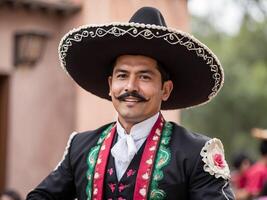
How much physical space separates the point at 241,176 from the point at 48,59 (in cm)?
402

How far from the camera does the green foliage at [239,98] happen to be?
78.9ft

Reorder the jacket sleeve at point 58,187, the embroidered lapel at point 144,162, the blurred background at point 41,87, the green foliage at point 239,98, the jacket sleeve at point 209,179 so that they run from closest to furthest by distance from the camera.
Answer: the jacket sleeve at point 209,179
the embroidered lapel at point 144,162
the jacket sleeve at point 58,187
the blurred background at point 41,87
the green foliage at point 239,98

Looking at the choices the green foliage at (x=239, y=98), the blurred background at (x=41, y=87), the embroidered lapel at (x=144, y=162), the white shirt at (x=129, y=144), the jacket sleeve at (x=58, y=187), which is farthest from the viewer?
the green foliage at (x=239, y=98)

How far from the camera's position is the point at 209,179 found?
326 centimetres

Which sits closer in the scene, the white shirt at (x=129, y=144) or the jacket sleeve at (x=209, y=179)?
the jacket sleeve at (x=209, y=179)

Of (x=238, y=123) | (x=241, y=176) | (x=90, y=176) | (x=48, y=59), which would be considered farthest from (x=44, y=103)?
(x=238, y=123)

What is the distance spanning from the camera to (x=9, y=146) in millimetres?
7746

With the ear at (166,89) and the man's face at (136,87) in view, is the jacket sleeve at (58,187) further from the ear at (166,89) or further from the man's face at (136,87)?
the ear at (166,89)

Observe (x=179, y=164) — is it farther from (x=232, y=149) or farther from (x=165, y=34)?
(x=232, y=149)

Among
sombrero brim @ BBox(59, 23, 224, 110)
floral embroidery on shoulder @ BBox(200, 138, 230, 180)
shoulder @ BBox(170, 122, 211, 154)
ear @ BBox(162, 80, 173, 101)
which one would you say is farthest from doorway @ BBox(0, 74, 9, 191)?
floral embroidery on shoulder @ BBox(200, 138, 230, 180)

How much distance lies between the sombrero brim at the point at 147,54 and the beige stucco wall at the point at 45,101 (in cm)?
365

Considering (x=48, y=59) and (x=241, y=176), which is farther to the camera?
(x=241, y=176)

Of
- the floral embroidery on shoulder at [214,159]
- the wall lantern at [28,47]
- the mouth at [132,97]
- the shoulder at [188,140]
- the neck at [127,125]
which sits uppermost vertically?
the wall lantern at [28,47]

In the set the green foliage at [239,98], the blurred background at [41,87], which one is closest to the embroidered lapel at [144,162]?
the blurred background at [41,87]
